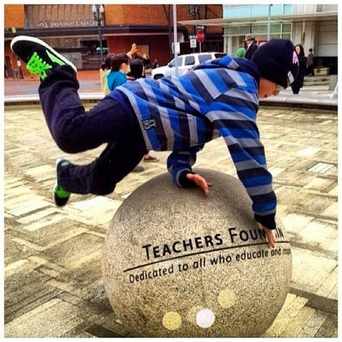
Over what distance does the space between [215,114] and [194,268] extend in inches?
42.6

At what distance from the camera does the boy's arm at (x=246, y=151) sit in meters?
3.44

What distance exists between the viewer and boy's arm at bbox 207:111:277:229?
3.44m

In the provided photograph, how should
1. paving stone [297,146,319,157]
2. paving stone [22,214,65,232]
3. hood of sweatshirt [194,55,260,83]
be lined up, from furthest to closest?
1. paving stone [297,146,319,157]
2. paving stone [22,214,65,232]
3. hood of sweatshirt [194,55,260,83]

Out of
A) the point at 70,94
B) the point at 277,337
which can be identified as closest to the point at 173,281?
the point at 277,337

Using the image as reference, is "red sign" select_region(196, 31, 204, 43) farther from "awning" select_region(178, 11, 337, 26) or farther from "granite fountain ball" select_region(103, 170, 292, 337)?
"granite fountain ball" select_region(103, 170, 292, 337)

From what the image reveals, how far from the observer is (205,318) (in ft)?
11.8

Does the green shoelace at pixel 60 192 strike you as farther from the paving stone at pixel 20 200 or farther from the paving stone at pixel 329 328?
the paving stone at pixel 20 200

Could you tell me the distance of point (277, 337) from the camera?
4227 mm

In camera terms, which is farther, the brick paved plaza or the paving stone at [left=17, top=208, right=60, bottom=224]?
the paving stone at [left=17, top=208, right=60, bottom=224]

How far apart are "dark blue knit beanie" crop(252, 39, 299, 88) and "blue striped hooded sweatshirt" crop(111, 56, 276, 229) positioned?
0.24 feet

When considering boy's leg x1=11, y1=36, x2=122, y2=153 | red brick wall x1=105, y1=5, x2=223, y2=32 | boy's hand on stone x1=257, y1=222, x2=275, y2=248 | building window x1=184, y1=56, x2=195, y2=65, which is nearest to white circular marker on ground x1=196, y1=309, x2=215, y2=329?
boy's hand on stone x1=257, y1=222, x2=275, y2=248

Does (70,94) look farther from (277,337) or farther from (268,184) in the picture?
(277,337)

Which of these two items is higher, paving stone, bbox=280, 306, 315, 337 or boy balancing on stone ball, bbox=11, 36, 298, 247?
boy balancing on stone ball, bbox=11, 36, 298, 247

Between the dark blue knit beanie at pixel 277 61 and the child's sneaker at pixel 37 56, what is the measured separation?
4.75 feet
